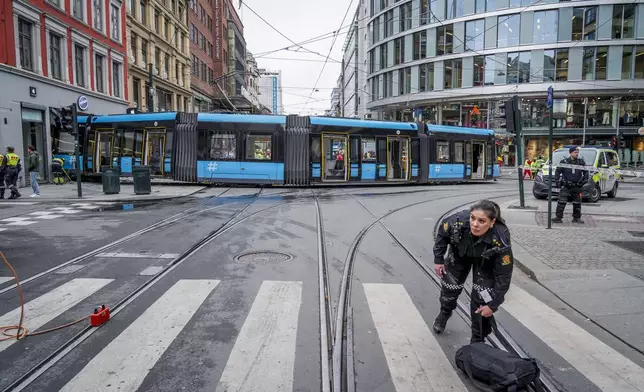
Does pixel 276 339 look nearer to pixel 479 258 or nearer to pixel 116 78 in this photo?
pixel 479 258

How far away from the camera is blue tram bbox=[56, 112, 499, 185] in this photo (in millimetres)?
20328

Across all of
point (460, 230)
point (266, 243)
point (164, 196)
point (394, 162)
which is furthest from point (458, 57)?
point (460, 230)

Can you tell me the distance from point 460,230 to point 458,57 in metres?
46.5

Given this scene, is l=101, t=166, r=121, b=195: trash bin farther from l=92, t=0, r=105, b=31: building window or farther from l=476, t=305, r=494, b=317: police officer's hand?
l=476, t=305, r=494, b=317: police officer's hand

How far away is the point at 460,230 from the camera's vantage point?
4.00 m

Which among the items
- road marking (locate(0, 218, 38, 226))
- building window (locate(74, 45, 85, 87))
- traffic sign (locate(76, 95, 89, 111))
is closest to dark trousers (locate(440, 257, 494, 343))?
road marking (locate(0, 218, 38, 226))

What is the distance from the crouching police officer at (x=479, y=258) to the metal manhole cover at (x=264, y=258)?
3637 millimetres

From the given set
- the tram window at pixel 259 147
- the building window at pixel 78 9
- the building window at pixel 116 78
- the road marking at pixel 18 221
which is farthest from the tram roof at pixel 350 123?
the building window at pixel 116 78

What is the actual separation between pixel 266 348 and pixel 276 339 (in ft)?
0.69

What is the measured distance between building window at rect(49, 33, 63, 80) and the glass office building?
32.4 meters

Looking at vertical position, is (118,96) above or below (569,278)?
above

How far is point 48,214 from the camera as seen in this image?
41.4 feet

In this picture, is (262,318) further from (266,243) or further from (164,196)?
(164,196)

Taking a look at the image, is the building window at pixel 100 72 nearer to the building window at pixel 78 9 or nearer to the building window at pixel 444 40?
the building window at pixel 78 9
